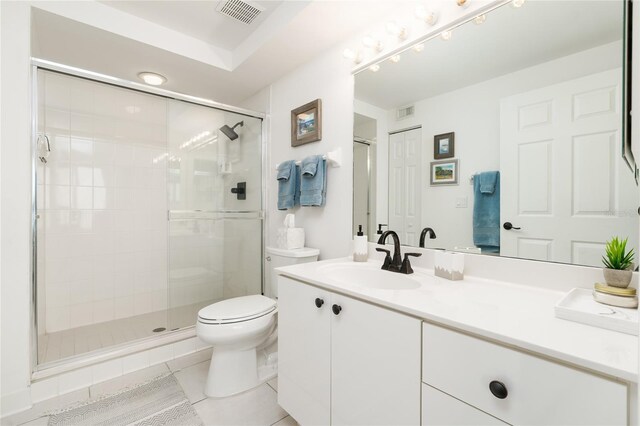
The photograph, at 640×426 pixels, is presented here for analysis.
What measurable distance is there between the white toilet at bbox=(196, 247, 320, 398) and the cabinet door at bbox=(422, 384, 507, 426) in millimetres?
1069

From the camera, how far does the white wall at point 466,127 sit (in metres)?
1.10

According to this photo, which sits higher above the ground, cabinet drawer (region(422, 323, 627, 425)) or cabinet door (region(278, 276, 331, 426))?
cabinet drawer (region(422, 323, 627, 425))

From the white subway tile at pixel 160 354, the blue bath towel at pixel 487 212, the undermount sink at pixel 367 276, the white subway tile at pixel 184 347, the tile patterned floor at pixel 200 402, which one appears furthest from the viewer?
the white subway tile at pixel 184 347

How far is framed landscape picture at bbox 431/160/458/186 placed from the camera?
1.36 metres

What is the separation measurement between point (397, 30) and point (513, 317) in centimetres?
148

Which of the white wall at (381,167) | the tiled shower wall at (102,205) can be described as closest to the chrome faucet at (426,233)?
the white wall at (381,167)

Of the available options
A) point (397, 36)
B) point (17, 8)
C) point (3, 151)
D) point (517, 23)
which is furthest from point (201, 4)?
point (517, 23)

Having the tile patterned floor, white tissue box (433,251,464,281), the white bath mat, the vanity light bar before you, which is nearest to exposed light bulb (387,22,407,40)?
the vanity light bar

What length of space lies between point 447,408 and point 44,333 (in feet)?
9.64

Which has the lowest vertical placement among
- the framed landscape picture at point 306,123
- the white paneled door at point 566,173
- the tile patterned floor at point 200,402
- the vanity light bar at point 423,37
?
the tile patterned floor at point 200,402

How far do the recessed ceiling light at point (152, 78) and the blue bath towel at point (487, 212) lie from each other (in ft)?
8.57

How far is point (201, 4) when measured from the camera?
181 centimetres

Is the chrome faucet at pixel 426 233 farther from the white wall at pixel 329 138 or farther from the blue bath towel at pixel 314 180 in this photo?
the blue bath towel at pixel 314 180

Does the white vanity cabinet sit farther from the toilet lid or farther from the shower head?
the shower head
